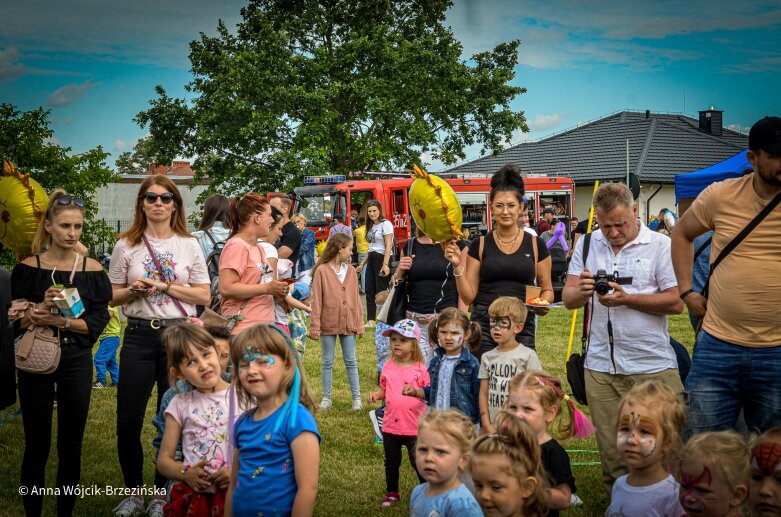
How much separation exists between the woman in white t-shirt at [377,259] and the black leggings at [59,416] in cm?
796

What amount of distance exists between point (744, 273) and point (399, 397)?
2572mm

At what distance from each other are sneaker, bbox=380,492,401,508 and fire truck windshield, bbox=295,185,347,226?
1923 centimetres

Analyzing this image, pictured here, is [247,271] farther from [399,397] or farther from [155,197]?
[399,397]

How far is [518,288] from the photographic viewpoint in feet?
18.9

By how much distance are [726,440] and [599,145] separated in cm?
4227

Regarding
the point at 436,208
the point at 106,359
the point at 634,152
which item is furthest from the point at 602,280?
the point at 634,152

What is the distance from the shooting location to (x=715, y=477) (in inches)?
131

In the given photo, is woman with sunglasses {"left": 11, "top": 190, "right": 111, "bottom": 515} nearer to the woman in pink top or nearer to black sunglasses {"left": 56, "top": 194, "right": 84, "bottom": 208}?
black sunglasses {"left": 56, "top": 194, "right": 84, "bottom": 208}

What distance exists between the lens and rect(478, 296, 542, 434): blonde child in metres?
5.28

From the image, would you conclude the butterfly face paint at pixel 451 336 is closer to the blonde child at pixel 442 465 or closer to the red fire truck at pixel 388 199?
the blonde child at pixel 442 465

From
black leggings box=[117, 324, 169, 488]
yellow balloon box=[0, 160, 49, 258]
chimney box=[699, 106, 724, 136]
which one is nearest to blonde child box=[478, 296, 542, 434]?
black leggings box=[117, 324, 169, 488]

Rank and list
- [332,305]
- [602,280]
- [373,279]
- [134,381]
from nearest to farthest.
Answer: [602,280] → [134,381] → [332,305] → [373,279]

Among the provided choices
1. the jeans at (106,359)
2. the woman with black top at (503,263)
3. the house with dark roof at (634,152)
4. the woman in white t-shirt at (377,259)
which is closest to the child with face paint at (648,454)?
the woman with black top at (503,263)

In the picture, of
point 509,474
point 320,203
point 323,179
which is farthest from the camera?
point 323,179
